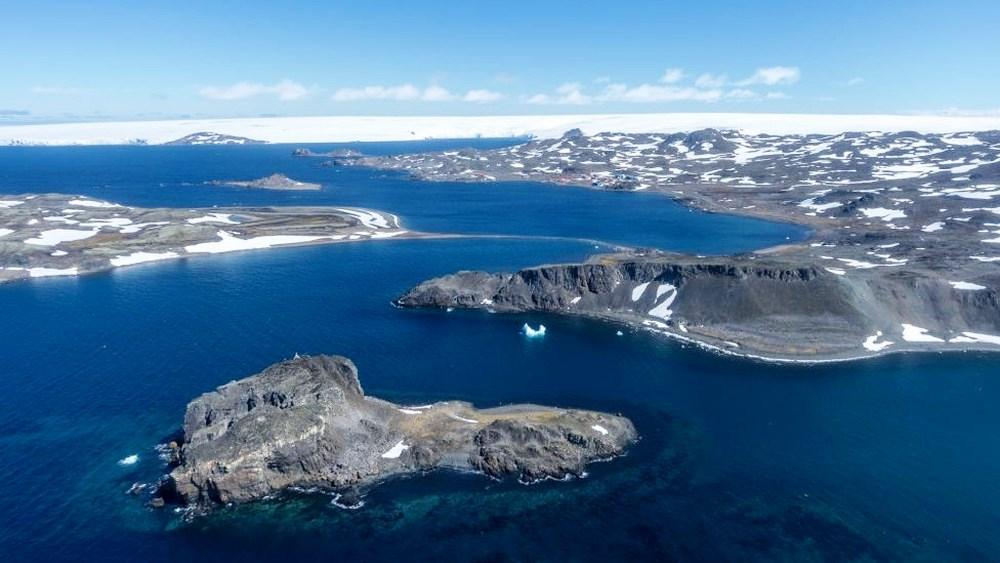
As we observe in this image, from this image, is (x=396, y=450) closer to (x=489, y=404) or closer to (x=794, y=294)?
(x=489, y=404)

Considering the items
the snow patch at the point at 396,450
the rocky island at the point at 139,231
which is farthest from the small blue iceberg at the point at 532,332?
the rocky island at the point at 139,231

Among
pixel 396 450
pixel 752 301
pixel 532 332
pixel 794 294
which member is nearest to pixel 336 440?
pixel 396 450

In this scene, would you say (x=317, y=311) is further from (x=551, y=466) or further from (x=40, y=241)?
(x=40, y=241)

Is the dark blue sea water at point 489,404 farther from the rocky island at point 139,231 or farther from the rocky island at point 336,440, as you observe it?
the rocky island at point 139,231

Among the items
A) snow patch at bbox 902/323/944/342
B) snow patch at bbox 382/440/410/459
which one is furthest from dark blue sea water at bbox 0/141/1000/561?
snow patch at bbox 902/323/944/342

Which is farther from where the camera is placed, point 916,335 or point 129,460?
point 916,335

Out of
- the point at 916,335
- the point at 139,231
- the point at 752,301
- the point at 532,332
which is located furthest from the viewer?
the point at 139,231

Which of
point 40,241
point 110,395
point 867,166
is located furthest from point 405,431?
point 867,166

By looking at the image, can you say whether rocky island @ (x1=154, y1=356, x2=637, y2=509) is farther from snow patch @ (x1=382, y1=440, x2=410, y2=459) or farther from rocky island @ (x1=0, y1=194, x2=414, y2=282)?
rocky island @ (x1=0, y1=194, x2=414, y2=282)
